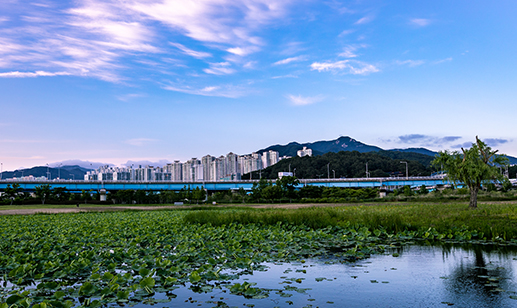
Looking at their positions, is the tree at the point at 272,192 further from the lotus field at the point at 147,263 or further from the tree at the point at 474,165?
the lotus field at the point at 147,263

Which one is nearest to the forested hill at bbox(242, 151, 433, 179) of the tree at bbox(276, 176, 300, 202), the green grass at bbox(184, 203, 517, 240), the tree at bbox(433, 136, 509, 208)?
the tree at bbox(276, 176, 300, 202)

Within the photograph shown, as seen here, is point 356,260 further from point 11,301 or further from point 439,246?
point 11,301

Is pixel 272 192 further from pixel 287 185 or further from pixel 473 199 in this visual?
pixel 473 199

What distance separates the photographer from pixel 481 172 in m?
29.5

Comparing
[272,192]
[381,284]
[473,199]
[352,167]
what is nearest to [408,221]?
[381,284]

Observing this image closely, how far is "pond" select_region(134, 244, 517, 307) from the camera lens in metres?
8.16

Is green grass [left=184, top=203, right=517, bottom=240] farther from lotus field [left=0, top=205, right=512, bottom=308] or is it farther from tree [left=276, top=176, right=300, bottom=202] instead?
tree [left=276, top=176, right=300, bottom=202]

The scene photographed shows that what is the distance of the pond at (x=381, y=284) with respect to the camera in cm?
816

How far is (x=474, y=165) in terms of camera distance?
2986 centimetres

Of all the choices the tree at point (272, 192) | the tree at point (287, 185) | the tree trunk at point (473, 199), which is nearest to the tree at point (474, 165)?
the tree trunk at point (473, 199)

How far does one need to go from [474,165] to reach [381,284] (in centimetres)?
2490

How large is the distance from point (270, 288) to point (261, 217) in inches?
608

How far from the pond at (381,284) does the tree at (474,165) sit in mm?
18898

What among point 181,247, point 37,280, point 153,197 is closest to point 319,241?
point 181,247
